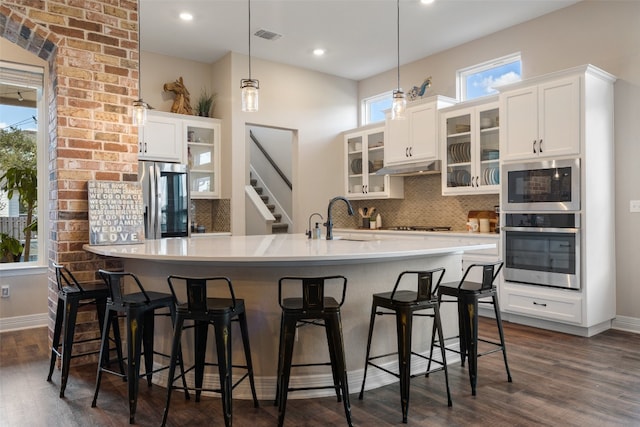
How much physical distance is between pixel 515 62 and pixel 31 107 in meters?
5.33

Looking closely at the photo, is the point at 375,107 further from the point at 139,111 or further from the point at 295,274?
the point at 295,274

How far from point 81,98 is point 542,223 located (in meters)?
4.01

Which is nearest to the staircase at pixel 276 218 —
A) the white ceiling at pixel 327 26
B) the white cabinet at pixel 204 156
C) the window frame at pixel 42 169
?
the white cabinet at pixel 204 156

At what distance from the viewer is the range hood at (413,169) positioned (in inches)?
216

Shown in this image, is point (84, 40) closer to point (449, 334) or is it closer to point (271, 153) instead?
point (449, 334)

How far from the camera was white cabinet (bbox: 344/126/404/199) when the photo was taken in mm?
6285

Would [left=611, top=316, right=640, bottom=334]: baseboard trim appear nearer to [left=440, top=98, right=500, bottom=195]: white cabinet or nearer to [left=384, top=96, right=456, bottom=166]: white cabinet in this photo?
[left=440, top=98, right=500, bottom=195]: white cabinet

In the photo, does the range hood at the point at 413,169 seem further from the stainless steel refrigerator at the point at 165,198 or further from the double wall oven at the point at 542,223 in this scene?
the stainless steel refrigerator at the point at 165,198

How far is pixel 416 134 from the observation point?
5.67m

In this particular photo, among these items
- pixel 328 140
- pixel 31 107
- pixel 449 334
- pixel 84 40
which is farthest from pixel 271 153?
pixel 449 334

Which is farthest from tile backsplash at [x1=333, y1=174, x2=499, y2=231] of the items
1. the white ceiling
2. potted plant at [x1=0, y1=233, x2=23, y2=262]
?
potted plant at [x1=0, y1=233, x2=23, y2=262]

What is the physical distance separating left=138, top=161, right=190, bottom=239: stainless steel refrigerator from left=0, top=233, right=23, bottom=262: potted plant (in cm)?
125

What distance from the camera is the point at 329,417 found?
8.20ft

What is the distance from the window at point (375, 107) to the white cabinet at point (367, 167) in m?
0.51
